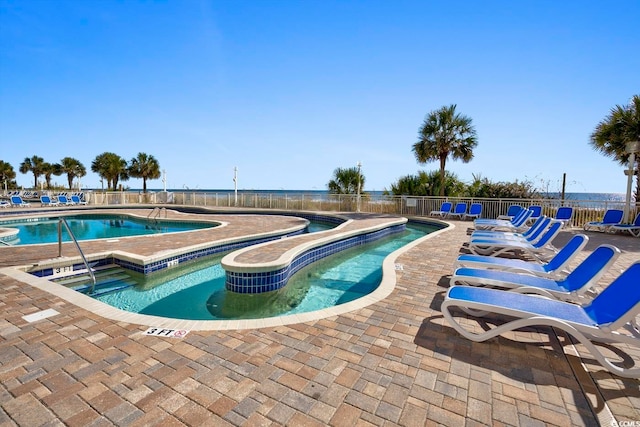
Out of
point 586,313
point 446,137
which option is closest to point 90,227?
point 586,313

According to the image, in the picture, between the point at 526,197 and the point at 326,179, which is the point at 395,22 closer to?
the point at 526,197

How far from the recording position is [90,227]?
13141 mm

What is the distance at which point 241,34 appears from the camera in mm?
10555

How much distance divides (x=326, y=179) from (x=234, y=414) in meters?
19.4

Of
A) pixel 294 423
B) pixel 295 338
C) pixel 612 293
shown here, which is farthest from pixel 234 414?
pixel 612 293

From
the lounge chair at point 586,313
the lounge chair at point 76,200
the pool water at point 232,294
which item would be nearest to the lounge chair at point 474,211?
the pool water at point 232,294

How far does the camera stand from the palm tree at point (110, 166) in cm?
3171

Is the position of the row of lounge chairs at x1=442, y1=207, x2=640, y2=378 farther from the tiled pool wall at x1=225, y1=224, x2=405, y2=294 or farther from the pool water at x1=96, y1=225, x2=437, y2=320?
the tiled pool wall at x1=225, y1=224, x2=405, y2=294

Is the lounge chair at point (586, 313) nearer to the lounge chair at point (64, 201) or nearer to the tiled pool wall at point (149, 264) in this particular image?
the tiled pool wall at point (149, 264)

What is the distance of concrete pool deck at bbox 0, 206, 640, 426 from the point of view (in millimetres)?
1834

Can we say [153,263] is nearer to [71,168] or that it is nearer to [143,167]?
[143,167]

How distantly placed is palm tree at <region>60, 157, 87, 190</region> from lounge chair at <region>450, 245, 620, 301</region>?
1930 inches

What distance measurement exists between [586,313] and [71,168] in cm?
5087

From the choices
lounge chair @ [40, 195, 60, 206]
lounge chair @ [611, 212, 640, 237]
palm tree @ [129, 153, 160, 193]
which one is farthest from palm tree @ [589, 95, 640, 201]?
palm tree @ [129, 153, 160, 193]
